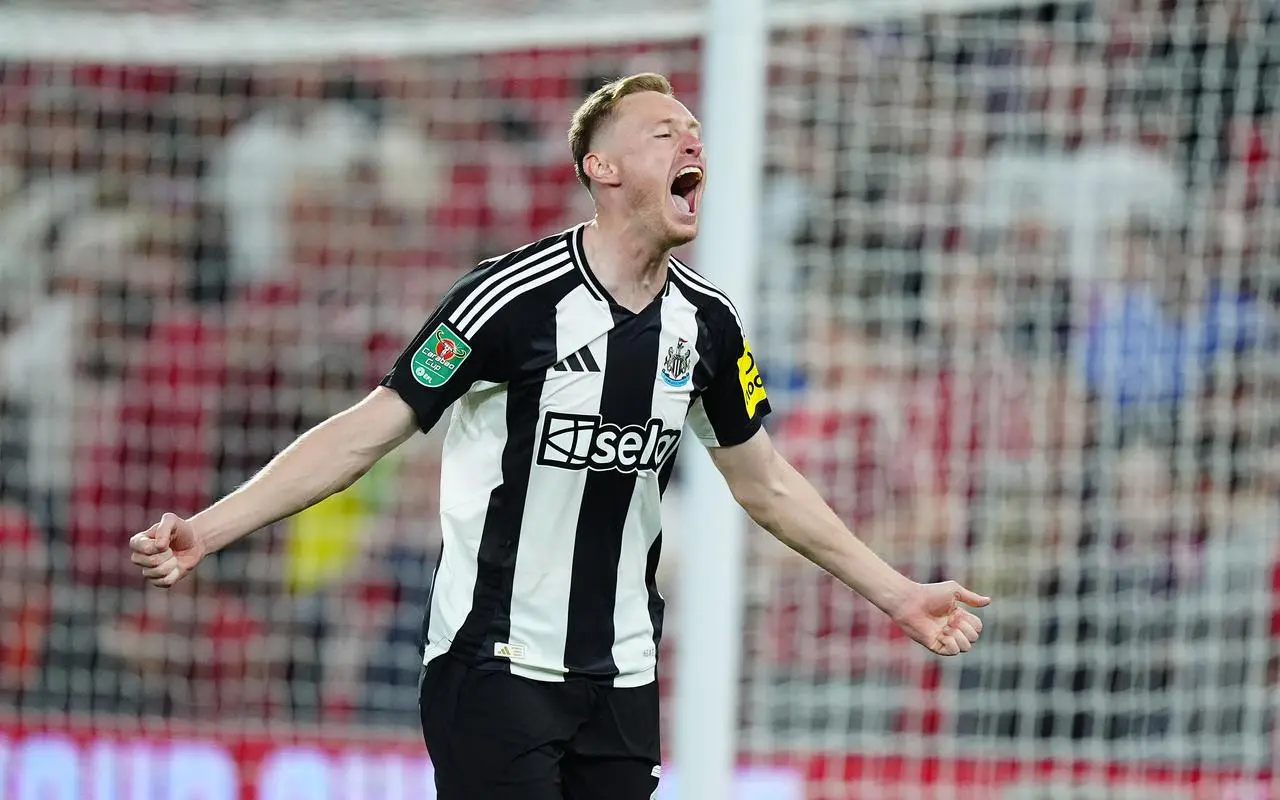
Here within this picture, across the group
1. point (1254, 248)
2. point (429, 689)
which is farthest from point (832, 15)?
point (429, 689)

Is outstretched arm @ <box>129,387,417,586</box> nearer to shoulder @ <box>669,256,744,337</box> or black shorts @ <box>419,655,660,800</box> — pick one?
black shorts @ <box>419,655,660,800</box>

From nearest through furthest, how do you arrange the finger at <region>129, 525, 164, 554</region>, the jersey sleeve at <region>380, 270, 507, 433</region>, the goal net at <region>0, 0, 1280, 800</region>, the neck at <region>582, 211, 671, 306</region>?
the finger at <region>129, 525, 164, 554</region> → the jersey sleeve at <region>380, 270, 507, 433</region> → the neck at <region>582, 211, 671, 306</region> → the goal net at <region>0, 0, 1280, 800</region>

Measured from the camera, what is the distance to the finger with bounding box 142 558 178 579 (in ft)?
9.05

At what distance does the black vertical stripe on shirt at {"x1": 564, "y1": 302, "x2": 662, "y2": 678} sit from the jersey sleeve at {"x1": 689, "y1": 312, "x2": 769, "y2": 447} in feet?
0.62

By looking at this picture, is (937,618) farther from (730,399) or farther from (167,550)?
(167,550)

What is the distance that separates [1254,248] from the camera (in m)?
6.30

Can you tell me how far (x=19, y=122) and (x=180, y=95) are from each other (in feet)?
2.26

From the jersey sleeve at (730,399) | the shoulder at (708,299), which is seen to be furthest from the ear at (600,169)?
the jersey sleeve at (730,399)

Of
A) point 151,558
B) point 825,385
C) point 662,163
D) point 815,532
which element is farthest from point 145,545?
point 825,385

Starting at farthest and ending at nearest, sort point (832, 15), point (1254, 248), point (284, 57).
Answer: point (284, 57) < point (1254, 248) < point (832, 15)

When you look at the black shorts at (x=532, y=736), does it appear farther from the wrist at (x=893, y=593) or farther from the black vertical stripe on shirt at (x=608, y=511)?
the wrist at (x=893, y=593)

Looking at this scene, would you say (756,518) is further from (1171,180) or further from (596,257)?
(1171,180)

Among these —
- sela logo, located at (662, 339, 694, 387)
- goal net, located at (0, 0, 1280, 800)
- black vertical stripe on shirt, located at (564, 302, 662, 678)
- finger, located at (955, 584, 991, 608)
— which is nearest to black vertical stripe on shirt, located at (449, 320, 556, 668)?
black vertical stripe on shirt, located at (564, 302, 662, 678)

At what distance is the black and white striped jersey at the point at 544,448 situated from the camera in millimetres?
3111
